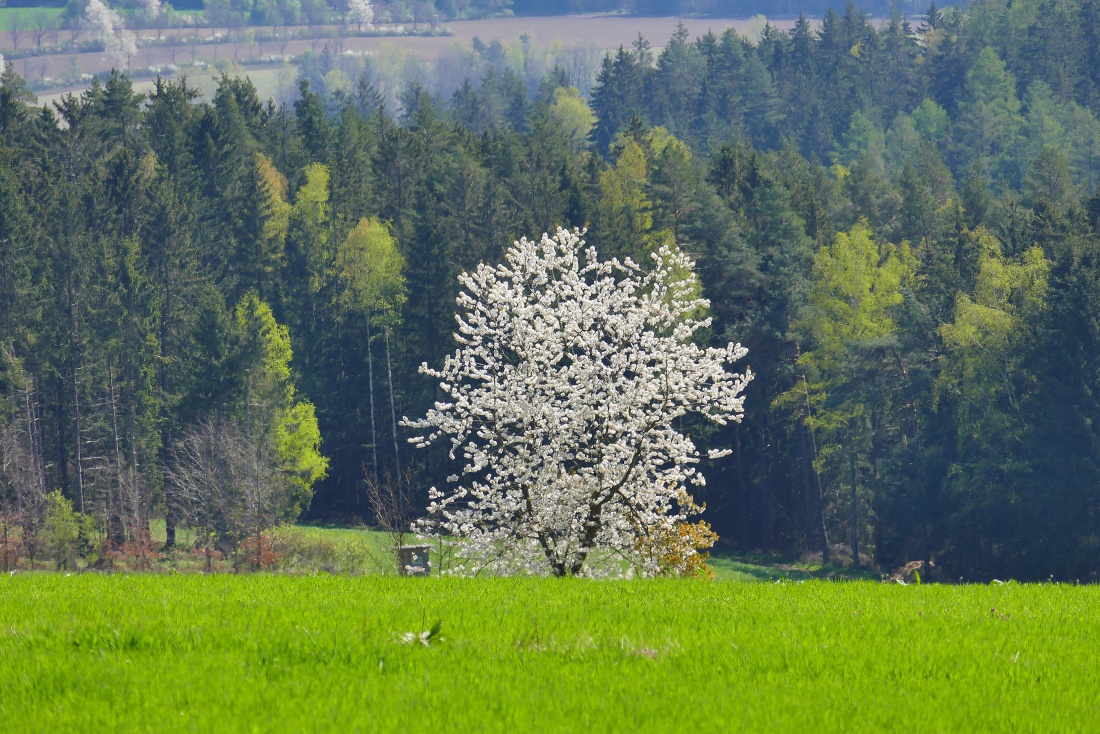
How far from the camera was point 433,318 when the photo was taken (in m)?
65.0

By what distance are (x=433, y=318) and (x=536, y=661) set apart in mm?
56719

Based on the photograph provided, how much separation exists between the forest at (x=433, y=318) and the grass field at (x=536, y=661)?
39.1 meters

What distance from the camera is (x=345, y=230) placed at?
76.6m

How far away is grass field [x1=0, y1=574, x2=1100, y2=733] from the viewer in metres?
7.56

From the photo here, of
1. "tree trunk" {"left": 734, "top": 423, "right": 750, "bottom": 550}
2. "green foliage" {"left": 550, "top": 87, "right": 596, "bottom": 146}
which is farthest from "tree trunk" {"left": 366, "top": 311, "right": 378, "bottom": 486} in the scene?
"green foliage" {"left": 550, "top": 87, "right": 596, "bottom": 146}

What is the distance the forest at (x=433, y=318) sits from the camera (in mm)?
52125

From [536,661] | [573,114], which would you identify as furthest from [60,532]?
[573,114]

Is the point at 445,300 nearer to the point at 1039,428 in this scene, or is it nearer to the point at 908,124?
the point at 1039,428

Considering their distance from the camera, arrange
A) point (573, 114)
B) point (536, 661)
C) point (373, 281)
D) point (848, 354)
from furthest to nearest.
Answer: point (573, 114) → point (373, 281) → point (848, 354) → point (536, 661)

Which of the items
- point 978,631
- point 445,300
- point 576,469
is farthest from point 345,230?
point 978,631

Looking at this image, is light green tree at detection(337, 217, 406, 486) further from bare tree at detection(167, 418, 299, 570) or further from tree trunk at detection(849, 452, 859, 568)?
tree trunk at detection(849, 452, 859, 568)

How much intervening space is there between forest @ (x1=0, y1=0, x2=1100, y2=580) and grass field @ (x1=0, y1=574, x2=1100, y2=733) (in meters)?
39.1

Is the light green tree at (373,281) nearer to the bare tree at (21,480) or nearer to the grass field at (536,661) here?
the bare tree at (21,480)

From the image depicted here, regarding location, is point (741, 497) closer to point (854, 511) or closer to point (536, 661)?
point (854, 511)
